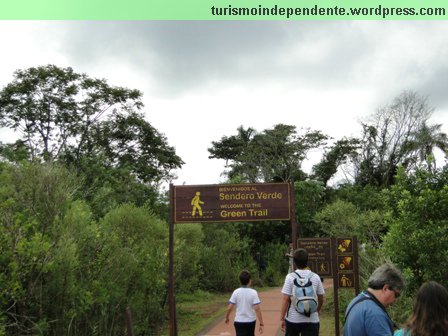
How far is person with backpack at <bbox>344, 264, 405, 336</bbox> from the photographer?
122 inches

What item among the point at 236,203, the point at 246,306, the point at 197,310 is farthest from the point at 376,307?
the point at 197,310

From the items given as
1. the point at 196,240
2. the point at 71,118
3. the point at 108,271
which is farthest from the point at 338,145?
the point at 108,271

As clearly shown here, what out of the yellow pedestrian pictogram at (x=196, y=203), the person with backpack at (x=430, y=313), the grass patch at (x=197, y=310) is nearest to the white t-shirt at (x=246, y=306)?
the yellow pedestrian pictogram at (x=196, y=203)

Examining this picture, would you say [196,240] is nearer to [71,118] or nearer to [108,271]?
[108,271]

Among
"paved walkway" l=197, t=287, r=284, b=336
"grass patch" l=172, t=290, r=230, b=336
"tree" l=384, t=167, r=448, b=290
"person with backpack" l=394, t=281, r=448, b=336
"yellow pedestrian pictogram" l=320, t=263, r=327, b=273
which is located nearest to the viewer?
"person with backpack" l=394, t=281, r=448, b=336

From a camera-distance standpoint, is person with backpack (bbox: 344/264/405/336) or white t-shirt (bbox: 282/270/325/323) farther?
white t-shirt (bbox: 282/270/325/323)

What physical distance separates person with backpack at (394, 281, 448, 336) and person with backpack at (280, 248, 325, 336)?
3.33 meters

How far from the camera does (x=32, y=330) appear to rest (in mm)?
6266

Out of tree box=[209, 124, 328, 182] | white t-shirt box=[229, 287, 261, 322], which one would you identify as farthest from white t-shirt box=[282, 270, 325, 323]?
tree box=[209, 124, 328, 182]

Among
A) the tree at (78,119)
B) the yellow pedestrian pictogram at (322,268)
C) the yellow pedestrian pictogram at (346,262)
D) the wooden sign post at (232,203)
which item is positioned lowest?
the yellow pedestrian pictogram at (322,268)

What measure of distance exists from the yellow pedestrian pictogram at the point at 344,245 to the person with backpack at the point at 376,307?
6.28m

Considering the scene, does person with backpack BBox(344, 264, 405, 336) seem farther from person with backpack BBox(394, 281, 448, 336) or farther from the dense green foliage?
the dense green foliage

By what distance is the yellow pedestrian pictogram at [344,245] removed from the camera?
9.49 meters

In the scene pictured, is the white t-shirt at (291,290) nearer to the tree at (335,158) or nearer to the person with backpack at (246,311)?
the person with backpack at (246,311)
